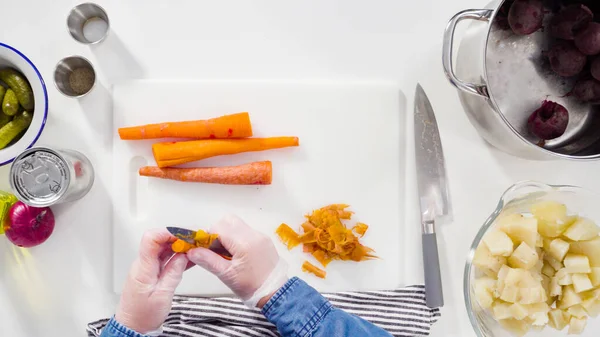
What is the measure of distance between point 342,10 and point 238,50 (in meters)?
0.27

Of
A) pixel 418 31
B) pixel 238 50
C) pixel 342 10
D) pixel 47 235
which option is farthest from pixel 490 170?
pixel 47 235

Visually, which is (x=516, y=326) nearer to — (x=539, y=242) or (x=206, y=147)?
(x=539, y=242)

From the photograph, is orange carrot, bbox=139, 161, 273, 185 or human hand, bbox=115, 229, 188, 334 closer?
human hand, bbox=115, 229, 188, 334

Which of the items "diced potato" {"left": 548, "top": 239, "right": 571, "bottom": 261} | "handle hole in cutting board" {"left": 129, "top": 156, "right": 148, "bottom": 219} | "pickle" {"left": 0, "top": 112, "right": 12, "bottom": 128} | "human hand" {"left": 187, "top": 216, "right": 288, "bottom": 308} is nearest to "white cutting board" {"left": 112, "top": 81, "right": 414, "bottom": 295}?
"handle hole in cutting board" {"left": 129, "top": 156, "right": 148, "bottom": 219}

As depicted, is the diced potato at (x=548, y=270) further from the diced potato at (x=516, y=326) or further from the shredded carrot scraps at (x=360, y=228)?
the shredded carrot scraps at (x=360, y=228)

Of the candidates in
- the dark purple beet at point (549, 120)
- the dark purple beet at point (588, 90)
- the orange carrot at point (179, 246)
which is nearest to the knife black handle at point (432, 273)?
the dark purple beet at point (549, 120)

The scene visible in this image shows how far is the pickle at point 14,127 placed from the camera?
1.14m

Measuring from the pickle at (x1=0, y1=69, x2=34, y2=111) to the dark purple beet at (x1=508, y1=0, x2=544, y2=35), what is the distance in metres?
1.03

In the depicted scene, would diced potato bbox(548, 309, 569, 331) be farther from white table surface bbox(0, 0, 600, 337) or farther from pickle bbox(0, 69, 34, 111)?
pickle bbox(0, 69, 34, 111)

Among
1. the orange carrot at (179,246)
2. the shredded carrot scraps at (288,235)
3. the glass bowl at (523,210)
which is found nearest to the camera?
the orange carrot at (179,246)

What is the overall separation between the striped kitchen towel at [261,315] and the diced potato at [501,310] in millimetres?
167

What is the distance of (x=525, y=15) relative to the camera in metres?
1.04

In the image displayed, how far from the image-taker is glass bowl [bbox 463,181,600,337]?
3.68 ft

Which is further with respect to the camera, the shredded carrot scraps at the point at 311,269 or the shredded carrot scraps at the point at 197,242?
the shredded carrot scraps at the point at 311,269
